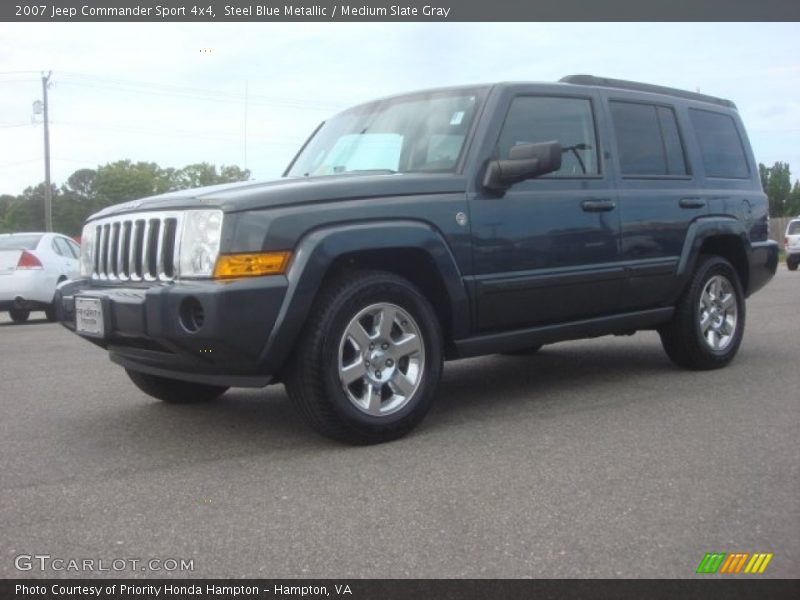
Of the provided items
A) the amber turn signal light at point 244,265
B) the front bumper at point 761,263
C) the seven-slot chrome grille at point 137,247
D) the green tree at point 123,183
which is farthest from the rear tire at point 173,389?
the green tree at point 123,183

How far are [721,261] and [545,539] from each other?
13.0ft

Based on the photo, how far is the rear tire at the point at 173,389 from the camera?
5082mm

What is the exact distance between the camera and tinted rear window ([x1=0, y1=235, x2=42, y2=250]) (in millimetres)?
12797

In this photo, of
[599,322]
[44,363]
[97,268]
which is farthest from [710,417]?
[44,363]

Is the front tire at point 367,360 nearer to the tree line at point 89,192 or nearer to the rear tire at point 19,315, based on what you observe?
the rear tire at point 19,315

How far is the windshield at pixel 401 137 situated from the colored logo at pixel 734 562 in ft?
8.39

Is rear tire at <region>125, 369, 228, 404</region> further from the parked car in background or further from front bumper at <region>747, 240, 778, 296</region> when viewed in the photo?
the parked car in background

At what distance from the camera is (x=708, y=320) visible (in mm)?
6188

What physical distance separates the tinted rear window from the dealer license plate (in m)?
9.10

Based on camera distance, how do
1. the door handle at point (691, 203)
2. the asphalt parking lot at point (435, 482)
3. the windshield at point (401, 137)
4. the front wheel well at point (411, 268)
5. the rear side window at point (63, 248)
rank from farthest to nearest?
the rear side window at point (63, 248)
the door handle at point (691, 203)
the windshield at point (401, 137)
the front wheel well at point (411, 268)
the asphalt parking lot at point (435, 482)

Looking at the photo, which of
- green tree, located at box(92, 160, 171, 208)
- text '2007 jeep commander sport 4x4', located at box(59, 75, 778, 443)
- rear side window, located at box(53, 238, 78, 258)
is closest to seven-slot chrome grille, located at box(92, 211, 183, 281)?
text '2007 jeep commander sport 4x4', located at box(59, 75, 778, 443)

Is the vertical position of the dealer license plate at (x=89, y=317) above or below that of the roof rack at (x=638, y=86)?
below
